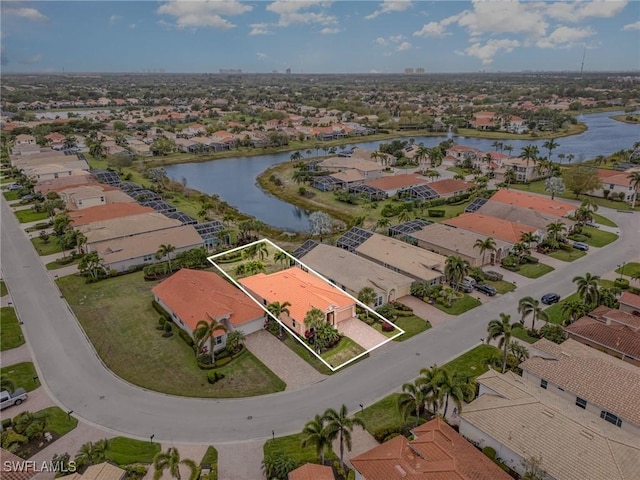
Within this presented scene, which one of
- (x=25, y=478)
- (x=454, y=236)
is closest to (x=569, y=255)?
(x=454, y=236)

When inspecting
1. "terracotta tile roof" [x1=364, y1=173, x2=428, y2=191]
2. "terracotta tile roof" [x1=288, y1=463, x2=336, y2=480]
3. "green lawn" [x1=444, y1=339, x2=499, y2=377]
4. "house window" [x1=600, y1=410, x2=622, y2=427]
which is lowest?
"green lawn" [x1=444, y1=339, x2=499, y2=377]

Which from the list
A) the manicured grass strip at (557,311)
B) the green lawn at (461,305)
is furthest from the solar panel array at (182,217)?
the manicured grass strip at (557,311)

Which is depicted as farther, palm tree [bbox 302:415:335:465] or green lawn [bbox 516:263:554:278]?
green lawn [bbox 516:263:554:278]

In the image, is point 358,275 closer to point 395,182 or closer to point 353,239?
point 353,239

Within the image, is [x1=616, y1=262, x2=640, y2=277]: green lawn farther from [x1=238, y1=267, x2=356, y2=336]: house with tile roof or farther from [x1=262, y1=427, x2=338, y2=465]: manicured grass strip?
[x1=262, y1=427, x2=338, y2=465]: manicured grass strip

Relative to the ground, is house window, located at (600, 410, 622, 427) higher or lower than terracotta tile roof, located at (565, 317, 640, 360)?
lower

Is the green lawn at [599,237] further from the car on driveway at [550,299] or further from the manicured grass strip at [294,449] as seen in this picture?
the manicured grass strip at [294,449]

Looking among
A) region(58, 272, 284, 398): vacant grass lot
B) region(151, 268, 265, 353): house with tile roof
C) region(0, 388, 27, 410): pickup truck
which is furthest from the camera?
region(151, 268, 265, 353): house with tile roof

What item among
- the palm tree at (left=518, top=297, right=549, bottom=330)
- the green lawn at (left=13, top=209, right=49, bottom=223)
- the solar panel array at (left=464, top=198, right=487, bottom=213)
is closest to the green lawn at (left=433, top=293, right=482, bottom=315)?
the palm tree at (left=518, top=297, right=549, bottom=330)
